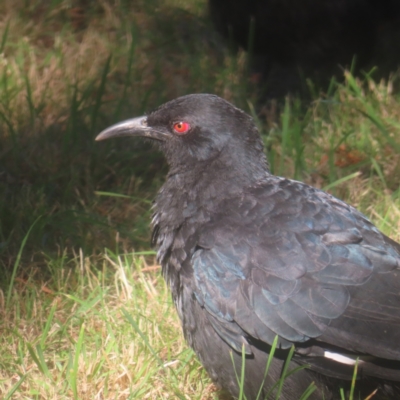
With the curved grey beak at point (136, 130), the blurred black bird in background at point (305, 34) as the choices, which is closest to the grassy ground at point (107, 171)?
the blurred black bird in background at point (305, 34)

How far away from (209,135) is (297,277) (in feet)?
2.85

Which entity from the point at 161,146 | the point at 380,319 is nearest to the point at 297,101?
the point at 161,146

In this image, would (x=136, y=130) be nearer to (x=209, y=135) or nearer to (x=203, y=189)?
(x=209, y=135)

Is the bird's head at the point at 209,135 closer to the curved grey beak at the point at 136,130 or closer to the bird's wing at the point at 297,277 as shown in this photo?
the curved grey beak at the point at 136,130

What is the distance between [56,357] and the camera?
12.6 ft

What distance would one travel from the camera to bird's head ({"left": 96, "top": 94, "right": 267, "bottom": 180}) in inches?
149

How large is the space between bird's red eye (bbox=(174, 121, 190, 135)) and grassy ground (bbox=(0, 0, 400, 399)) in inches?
35.5

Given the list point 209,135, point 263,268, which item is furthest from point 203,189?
point 263,268

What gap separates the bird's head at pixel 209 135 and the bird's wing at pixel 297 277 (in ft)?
0.91

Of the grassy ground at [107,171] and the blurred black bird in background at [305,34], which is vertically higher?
the blurred black bird in background at [305,34]

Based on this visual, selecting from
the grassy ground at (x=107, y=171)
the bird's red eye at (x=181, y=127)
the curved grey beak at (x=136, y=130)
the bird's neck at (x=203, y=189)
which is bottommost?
the grassy ground at (x=107, y=171)

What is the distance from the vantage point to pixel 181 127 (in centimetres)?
389

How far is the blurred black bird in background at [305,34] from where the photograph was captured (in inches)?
249

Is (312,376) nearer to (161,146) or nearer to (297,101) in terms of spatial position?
(161,146)
